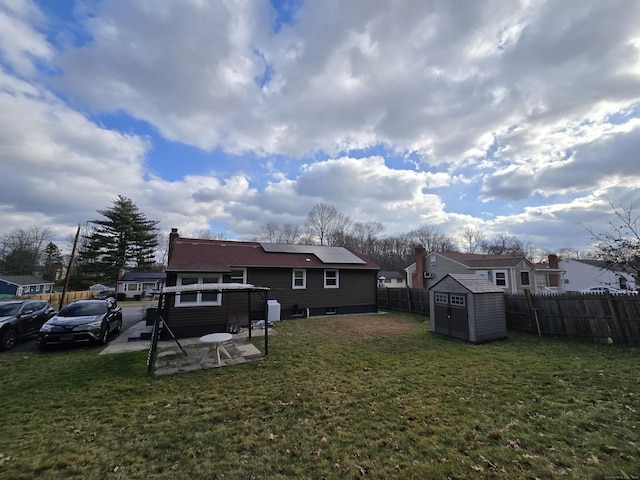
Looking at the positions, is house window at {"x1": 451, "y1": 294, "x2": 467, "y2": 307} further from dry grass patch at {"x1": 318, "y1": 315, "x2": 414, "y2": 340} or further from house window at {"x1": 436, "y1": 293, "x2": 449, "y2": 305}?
Answer: dry grass patch at {"x1": 318, "y1": 315, "x2": 414, "y2": 340}

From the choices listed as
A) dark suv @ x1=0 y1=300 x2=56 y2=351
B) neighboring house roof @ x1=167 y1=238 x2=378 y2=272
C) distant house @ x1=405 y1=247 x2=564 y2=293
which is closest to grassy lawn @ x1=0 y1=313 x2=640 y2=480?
dark suv @ x1=0 y1=300 x2=56 y2=351

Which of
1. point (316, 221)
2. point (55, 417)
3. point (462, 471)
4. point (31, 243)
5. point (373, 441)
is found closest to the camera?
point (462, 471)

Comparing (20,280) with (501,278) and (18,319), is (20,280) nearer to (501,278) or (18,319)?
(18,319)

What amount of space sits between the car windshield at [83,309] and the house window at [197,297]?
2.88m

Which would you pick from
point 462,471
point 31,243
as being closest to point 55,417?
point 462,471

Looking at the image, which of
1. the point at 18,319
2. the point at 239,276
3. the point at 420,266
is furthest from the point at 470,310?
the point at 420,266

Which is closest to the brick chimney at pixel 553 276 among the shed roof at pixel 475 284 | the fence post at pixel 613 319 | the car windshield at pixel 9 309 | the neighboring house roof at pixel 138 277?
the fence post at pixel 613 319

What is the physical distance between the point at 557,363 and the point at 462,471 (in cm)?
592

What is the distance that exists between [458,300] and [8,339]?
1561cm

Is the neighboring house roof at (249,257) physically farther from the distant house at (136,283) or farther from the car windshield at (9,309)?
the distant house at (136,283)

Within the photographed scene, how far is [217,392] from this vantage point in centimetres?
566

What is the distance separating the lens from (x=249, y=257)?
49.8 feet

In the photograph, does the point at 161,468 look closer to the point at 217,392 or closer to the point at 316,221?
the point at 217,392

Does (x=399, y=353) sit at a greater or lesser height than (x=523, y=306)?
lesser
